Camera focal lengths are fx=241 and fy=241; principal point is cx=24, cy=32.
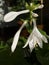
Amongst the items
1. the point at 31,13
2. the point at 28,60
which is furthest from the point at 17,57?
the point at 31,13

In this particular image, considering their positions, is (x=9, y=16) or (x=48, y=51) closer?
(x=9, y=16)

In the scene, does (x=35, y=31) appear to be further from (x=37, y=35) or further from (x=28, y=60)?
(x=28, y=60)

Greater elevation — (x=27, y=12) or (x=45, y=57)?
(x=27, y=12)

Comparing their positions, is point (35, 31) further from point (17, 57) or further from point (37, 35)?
point (17, 57)

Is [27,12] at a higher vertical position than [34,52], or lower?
higher

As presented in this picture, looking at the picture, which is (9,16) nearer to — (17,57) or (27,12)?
(27,12)

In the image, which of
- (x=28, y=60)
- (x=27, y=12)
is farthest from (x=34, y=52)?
(x=27, y=12)

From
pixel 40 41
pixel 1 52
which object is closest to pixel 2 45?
pixel 1 52

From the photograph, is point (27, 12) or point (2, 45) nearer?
point (27, 12)
